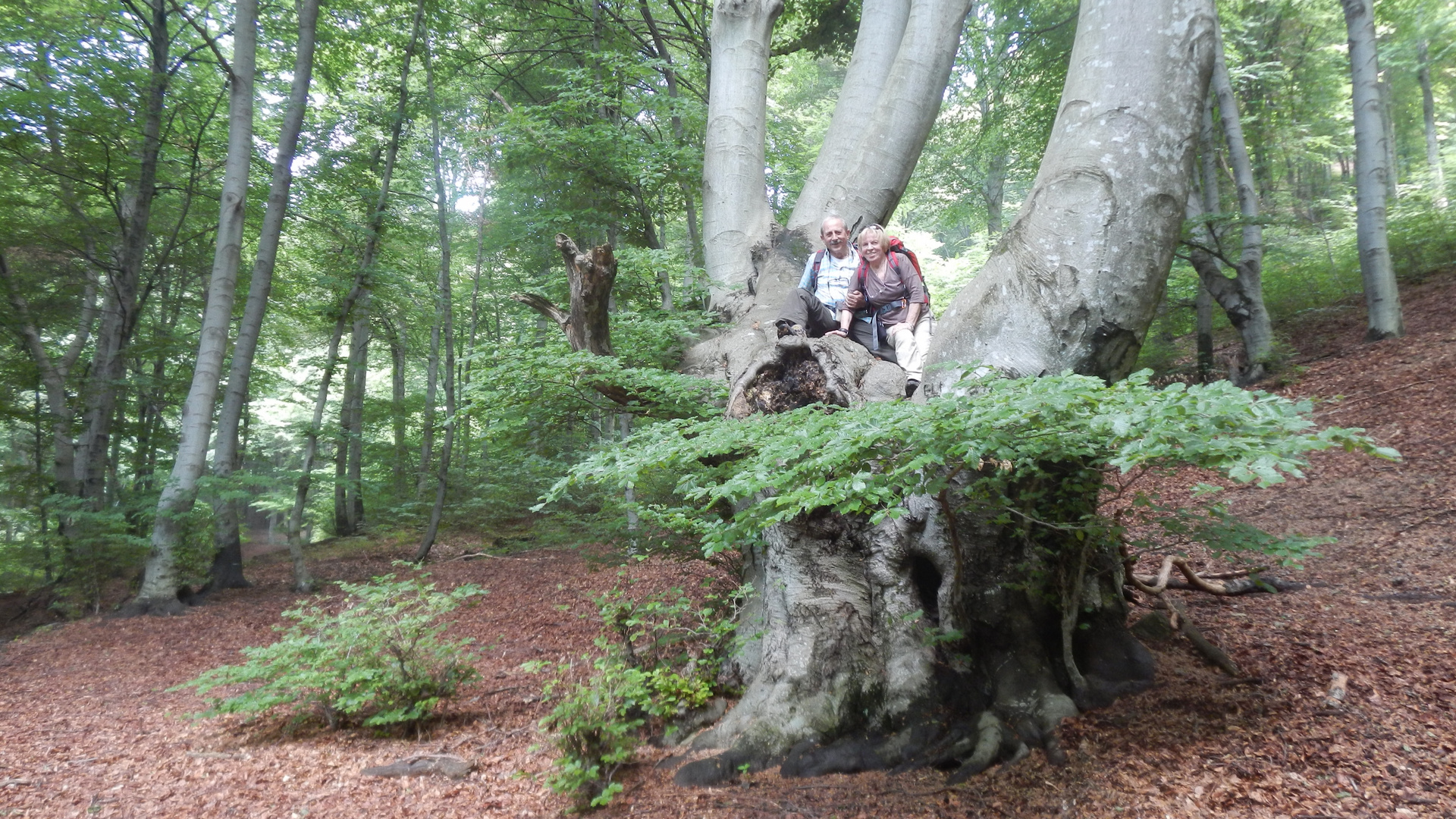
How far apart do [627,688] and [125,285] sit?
10.4 meters

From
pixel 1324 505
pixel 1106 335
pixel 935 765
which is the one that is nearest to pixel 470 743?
pixel 935 765

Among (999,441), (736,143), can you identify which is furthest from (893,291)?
(736,143)

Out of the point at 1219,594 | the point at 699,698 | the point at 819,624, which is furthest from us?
the point at 1219,594

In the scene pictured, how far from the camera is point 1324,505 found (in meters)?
5.61

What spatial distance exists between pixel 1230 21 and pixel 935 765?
12.6m

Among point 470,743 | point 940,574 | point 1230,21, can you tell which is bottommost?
point 470,743

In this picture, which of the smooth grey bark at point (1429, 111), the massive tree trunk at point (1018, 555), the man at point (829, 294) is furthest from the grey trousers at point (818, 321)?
the smooth grey bark at point (1429, 111)

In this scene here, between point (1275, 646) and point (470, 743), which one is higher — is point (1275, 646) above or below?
above

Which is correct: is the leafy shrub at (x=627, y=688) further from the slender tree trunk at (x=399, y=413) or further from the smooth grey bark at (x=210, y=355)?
the slender tree trunk at (x=399, y=413)

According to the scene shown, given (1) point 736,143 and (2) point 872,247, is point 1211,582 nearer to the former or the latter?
(2) point 872,247

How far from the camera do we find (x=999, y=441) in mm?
2098

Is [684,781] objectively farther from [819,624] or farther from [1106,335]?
[1106,335]

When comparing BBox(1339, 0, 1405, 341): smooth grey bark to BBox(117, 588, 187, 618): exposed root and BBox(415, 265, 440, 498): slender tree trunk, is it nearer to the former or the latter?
BBox(415, 265, 440, 498): slender tree trunk

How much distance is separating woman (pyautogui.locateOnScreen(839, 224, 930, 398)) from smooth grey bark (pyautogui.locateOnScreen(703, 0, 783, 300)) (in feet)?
6.28
